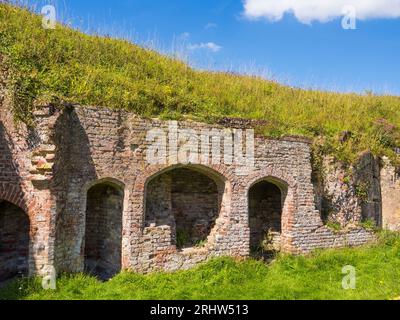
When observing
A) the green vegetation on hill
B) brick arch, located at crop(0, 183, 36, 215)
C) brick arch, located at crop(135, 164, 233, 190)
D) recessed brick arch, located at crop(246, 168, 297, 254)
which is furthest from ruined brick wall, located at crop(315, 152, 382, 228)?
brick arch, located at crop(0, 183, 36, 215)

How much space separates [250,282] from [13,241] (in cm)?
528

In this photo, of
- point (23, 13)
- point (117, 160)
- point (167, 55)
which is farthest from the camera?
point (167, 55)

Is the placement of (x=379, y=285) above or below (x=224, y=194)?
below

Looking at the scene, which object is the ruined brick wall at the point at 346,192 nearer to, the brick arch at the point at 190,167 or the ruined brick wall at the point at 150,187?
the ruined brick wall at the point at 150,187

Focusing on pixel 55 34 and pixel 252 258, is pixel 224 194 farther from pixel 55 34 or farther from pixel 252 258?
pixel 55 34

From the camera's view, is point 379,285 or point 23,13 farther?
point 23,13

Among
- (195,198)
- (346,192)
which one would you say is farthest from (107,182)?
(346,192)

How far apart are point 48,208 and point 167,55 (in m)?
9.62

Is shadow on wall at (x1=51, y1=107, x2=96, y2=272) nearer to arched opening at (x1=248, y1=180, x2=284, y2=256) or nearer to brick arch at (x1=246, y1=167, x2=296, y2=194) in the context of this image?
brick arch at (x1=246, y1=167, x2=296, y2=194)

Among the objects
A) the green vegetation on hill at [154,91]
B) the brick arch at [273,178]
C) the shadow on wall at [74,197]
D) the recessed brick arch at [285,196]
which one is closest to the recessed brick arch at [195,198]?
the brick arch at [273,178]

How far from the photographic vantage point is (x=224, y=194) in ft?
32.1
